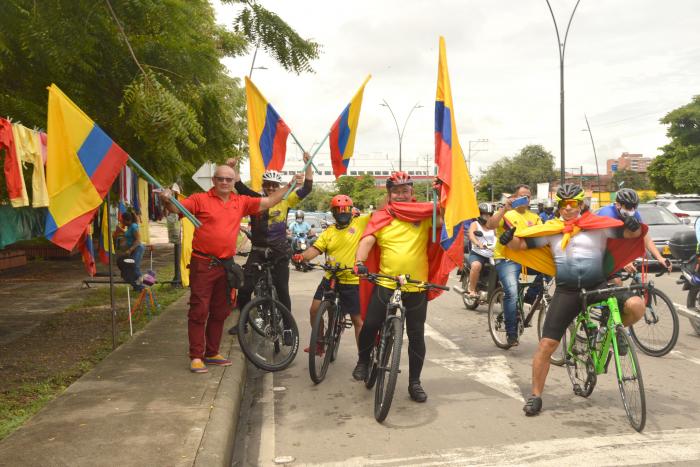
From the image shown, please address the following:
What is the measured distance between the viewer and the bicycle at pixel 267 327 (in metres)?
6.59

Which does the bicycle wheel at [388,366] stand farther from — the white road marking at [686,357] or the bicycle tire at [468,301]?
the bicycle tire at [468,301]

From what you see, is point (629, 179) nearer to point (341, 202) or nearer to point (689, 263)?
point (689, 263)

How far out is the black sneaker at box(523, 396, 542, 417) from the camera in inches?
202

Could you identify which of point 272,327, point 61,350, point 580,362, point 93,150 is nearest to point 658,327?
point 580,362

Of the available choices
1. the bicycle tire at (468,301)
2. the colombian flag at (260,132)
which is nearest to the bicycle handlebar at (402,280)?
the colombian flag at (260,132)

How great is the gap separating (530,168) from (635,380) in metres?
104

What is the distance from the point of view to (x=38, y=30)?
5863 mm

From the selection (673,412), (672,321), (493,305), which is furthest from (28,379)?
(672,321)

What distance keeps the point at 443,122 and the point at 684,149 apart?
58250 mm

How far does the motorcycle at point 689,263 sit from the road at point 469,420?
0.93 metres

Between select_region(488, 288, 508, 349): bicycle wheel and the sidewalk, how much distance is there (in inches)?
117

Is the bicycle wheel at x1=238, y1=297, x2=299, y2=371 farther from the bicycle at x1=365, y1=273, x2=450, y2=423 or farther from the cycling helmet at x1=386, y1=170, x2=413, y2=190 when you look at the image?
the cycling helmet at x1=386, y1=170, x2=413, y2=190

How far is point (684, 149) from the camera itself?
5659 cm

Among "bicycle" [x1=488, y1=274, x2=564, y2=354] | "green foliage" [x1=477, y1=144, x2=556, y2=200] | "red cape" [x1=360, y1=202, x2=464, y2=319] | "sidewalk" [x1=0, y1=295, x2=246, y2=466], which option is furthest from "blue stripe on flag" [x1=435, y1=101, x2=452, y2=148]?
"green foliage" [x1=477, y1=144, x2=556, y2=200]
